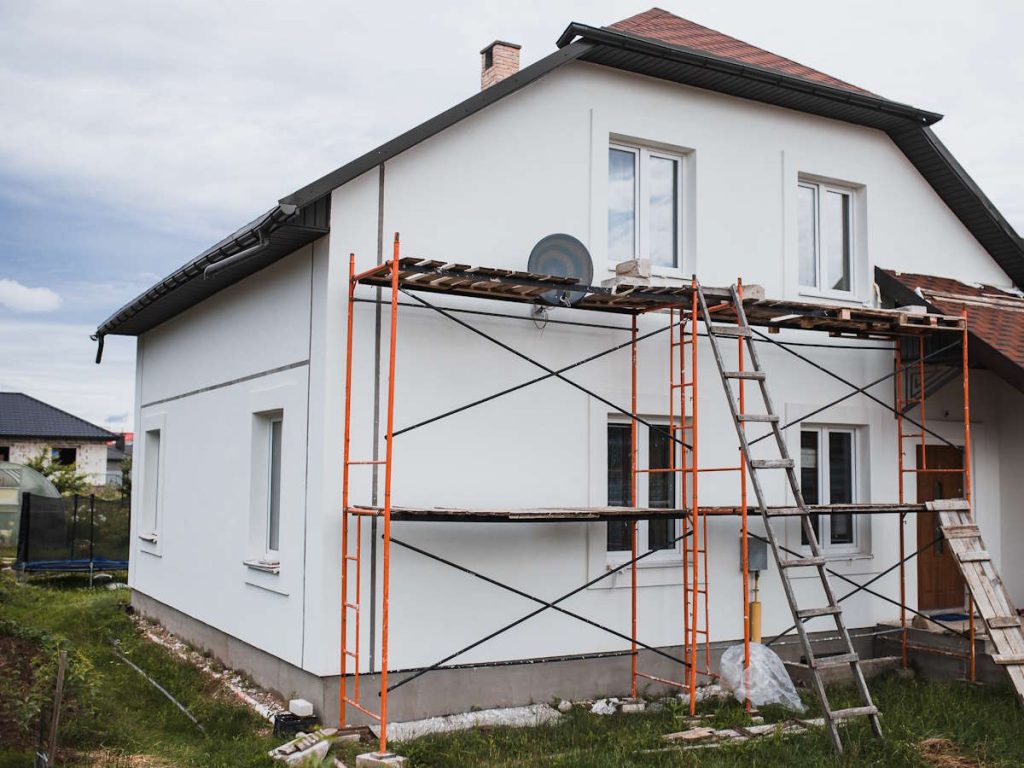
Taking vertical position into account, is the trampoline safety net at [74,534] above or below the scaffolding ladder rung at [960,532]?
below

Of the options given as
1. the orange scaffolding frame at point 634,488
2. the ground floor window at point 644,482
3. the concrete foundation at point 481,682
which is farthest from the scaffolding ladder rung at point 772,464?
the concrete foundation at point 481,682

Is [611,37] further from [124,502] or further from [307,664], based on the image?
[124,502]

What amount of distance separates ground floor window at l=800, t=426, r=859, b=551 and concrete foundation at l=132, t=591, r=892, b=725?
1.29m

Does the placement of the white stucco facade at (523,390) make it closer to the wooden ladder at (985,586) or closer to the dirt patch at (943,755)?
the wooden ladder at (985,586)

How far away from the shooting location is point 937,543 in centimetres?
1138

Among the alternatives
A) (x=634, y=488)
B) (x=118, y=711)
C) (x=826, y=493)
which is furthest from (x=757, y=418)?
(x=118, y=711)

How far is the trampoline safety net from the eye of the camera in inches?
698

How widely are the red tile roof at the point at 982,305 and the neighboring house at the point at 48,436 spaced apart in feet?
111

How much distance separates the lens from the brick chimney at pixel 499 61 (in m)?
9.93

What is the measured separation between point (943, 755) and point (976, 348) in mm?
4405

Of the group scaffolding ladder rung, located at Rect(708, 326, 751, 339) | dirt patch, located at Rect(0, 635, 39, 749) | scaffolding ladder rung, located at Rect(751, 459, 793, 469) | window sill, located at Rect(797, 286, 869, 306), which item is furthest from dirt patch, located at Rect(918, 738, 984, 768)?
dirt patch, located at Rect(0, 635, 39, 749)

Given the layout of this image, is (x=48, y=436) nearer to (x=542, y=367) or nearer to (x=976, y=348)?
(x=542, y=367)

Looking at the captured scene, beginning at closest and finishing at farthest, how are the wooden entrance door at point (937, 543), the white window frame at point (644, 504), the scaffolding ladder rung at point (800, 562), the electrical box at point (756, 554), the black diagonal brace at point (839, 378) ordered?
the scaffolding ladder rung at point (800, 562), the white window frame at point (644, 504), the electrical box at point (756, 554), the black diagonal brace at point (839, 378), the wooden entrance door at point (937, 543)

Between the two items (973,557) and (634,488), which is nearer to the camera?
(634,488)
